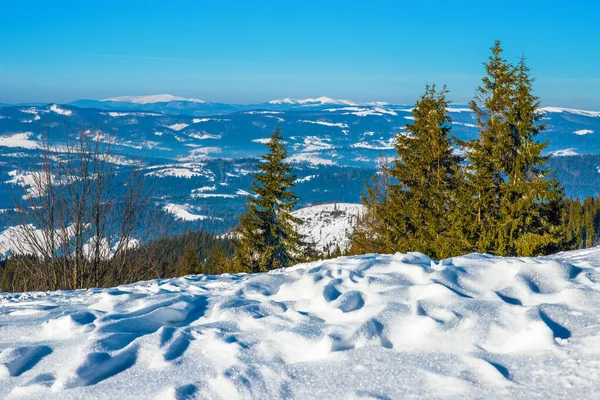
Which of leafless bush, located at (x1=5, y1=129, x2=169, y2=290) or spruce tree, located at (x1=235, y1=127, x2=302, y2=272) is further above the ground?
leafless bush, located at (x1=5, y1=129, x2=169, y2=290)

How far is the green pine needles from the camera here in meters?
16.5

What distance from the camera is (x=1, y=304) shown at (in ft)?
20.0

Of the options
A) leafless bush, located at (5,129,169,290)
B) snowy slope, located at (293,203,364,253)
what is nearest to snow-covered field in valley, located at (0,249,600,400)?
leafless bush, located at (5,129,169,290)

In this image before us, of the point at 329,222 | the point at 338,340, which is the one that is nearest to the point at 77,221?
the point at 338,340

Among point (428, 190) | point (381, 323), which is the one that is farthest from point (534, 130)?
point (381, 323)

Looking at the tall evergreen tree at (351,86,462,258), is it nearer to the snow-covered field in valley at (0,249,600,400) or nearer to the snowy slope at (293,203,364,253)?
the snow-covered field in valley at (0,249,600,400)

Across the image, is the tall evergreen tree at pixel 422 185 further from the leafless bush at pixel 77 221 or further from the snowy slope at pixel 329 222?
the snowy slope at pixel 329 222

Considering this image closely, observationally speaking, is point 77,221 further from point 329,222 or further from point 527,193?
point 329,222

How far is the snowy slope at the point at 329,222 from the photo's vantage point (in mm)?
142663

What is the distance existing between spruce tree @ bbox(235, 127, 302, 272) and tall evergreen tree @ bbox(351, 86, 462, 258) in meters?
5.15

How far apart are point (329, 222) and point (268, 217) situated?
146 metres

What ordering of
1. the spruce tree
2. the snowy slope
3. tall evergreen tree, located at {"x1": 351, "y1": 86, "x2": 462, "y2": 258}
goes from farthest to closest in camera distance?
the snowy slope, the spruce tree, tall evergreen tree, located at {"x1": 351, "y1": 86, "x2": 462, "y2": 258}

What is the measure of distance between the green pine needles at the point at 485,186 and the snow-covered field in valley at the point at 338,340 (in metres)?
11.6

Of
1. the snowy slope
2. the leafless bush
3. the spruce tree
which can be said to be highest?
the leafless bush
